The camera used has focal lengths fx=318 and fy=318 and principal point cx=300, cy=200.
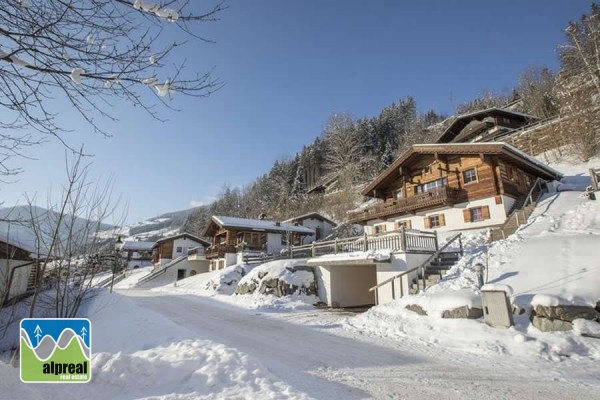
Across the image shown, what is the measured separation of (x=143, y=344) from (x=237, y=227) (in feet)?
91.5

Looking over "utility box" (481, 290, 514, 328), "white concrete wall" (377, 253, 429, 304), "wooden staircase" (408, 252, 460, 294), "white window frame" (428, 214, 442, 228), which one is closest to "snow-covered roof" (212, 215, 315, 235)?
"white window frame" (428, 214, 442, 228)

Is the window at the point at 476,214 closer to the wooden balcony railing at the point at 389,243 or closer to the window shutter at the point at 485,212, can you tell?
the window shutter at the point at 485,212

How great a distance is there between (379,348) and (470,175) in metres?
20.0

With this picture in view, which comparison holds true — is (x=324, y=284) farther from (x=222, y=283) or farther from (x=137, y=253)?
(x=137, y=253)

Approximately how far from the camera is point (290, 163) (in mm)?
76375

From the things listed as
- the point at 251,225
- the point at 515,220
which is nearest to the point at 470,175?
the point at 515,220

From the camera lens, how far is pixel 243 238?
120 feet

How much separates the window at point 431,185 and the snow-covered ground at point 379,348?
10.5m

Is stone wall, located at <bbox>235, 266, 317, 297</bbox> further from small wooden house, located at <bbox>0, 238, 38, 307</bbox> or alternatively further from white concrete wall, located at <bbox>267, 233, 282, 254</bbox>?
white concrete wall, located at <bbox>267, 233, 282, 254</bbox>

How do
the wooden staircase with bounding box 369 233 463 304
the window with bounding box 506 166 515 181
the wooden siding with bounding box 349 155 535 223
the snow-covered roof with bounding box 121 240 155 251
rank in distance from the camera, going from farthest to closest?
the snow-covered roof with bounding box 121 240 155 251 < the window with bounding box 506 166 515 181 < the wooden siding with bounding box 349 155 535 223 < the wooden staircase with bounding box 369 233 463 304

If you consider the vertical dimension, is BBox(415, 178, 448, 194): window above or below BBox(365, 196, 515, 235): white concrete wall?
above

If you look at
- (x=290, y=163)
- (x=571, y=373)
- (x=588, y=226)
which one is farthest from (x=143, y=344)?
(x=290, y=163)

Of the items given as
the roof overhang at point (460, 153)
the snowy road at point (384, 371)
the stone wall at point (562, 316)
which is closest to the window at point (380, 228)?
the roof overhang at point (460, 153)

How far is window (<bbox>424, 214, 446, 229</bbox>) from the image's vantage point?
81.8 feet
